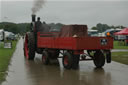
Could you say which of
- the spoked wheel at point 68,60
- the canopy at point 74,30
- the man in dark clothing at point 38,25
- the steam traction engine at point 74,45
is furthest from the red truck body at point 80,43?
the man in dark clothing at point 38,25

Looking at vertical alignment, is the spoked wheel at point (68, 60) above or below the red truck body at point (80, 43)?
below

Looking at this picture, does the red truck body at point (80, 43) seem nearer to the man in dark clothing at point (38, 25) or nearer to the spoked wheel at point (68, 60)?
the spoked wheel at point (68, 60)

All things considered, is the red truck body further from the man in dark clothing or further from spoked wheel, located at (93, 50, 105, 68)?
the man in dark clothing

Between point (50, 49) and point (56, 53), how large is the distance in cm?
42

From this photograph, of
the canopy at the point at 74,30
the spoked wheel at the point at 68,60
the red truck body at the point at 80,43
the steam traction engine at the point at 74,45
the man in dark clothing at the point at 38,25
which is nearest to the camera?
the red truck body at the point at 80,43

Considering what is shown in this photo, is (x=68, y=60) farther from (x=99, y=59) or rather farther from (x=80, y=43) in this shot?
(x=99, y=59)

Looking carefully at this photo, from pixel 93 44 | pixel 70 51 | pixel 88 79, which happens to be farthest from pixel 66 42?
pixel 88 79

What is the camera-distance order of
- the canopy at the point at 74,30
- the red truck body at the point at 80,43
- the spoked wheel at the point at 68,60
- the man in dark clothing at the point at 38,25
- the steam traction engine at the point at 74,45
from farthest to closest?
the man in dark clothing at the point at 38,25 < the canopy at the point at 74,30 < the spoked wheel at the point at 68,60 < the steam traction engine at the point at 74,45 < the red truck body at the point at 80,43

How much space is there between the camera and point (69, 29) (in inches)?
417

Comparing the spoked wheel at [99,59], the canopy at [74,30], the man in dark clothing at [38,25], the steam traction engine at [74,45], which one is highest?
the man in dark clothing at [38,25]

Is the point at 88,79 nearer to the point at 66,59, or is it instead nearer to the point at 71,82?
the point at 71,82

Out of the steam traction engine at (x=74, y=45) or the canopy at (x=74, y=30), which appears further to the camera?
the canopy at (x=74, y=30)

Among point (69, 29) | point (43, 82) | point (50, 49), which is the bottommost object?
point (43, 82)

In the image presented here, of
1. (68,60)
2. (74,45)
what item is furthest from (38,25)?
(74,45)
